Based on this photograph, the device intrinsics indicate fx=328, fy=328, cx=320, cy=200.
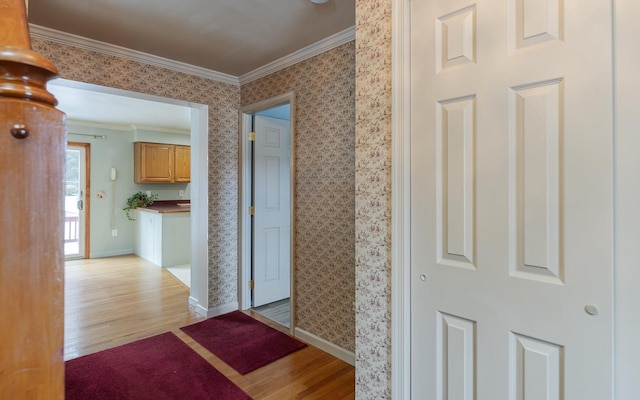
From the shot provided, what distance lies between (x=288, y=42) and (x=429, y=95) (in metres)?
1.69

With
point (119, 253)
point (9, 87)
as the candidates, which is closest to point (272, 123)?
point (9, 87)

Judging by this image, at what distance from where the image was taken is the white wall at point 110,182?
5.87 metres

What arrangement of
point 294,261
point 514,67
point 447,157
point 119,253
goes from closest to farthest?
point 514,67
point 447,157
point 294,261
point 119,253

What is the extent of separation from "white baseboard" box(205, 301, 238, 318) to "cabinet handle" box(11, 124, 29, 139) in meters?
3.28

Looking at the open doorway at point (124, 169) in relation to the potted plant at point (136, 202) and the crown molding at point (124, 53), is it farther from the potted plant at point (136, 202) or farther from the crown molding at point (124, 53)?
the crown molding at point (124, 53)

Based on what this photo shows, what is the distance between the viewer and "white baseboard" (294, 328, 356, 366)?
8.12 feet

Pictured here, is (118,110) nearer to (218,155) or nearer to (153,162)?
(153,162)

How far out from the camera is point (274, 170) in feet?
11.8

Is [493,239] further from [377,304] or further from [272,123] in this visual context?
[272,123]

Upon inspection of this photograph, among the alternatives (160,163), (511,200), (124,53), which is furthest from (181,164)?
(511,200)

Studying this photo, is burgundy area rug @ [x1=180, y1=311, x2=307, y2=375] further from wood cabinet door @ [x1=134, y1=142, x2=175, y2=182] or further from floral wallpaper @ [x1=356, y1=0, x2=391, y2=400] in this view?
→ wood cabinet door @ [x1=134, y1=142, x2=175, y2=182]

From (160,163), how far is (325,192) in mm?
4796

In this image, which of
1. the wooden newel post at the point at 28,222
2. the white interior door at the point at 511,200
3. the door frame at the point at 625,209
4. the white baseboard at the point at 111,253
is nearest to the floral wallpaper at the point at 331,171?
the white interior door at the point at 511,200

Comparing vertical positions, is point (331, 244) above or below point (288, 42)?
below
